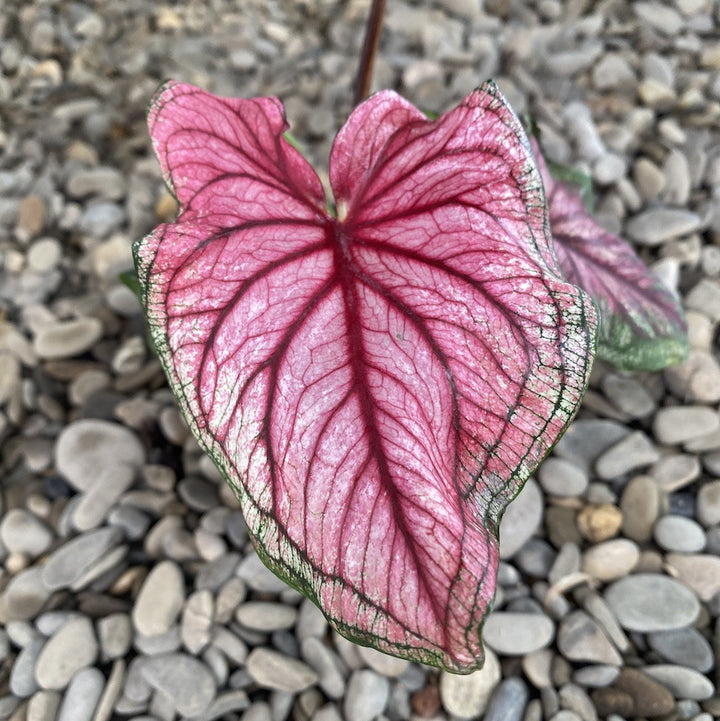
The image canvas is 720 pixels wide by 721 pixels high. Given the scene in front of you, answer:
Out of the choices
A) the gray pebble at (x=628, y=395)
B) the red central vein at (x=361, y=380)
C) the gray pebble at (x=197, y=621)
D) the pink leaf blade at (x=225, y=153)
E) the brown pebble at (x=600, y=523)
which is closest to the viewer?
the red central vein at (x=361, y=380)

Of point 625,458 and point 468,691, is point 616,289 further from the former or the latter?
point 468,691

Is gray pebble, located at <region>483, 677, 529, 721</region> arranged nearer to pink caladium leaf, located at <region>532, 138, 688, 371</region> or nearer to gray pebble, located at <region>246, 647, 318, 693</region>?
gray pebble, located at <region>246, 647, 318, 693</region>

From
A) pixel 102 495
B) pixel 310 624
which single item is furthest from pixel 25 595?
pixel 310 624

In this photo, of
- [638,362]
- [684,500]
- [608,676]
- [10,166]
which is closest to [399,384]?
[638,362]

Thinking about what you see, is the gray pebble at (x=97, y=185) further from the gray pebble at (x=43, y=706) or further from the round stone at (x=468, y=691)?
the round stone at (x=468, y=691)

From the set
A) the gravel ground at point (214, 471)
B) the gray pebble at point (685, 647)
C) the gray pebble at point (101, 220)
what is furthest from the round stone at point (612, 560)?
the gray pebble at point (101, 220)

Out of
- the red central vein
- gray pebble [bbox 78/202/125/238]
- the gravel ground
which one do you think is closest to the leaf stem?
the red central vein
